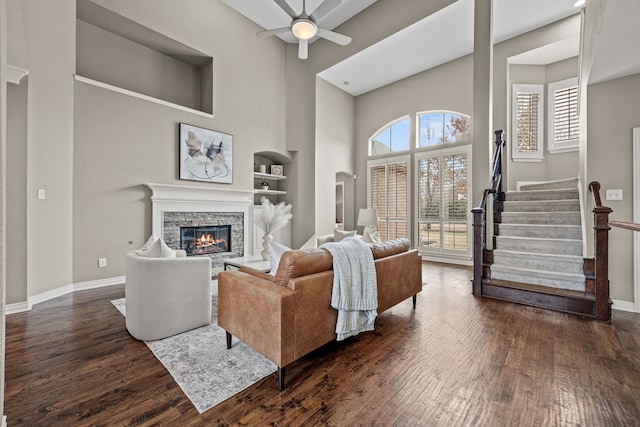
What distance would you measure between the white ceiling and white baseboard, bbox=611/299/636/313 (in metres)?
4.46

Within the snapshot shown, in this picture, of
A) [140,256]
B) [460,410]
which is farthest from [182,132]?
[460,410]

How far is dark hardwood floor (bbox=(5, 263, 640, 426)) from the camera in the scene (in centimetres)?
149

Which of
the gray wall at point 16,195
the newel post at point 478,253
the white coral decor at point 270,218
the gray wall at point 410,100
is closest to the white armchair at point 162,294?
the white coral decor at point 270,218

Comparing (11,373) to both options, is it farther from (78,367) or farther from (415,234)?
(415,234)

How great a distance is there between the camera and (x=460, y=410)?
154 centimetres

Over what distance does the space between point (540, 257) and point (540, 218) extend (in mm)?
727

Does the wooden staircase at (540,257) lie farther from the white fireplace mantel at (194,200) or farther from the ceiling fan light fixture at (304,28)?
the white fireplace mantel at (194,200)

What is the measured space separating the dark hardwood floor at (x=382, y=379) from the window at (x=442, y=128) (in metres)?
4.31

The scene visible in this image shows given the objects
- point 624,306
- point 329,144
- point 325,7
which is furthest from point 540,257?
point 329,144

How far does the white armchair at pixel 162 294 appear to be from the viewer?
2.30 meters

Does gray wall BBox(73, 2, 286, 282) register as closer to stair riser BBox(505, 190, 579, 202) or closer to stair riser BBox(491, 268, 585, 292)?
stair riser BBox(491, 268, 585, 292)

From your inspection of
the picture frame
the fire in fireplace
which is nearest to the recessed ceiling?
the picture frame

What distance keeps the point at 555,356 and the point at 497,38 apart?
585 centimetres

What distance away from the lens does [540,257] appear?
3.51 m
